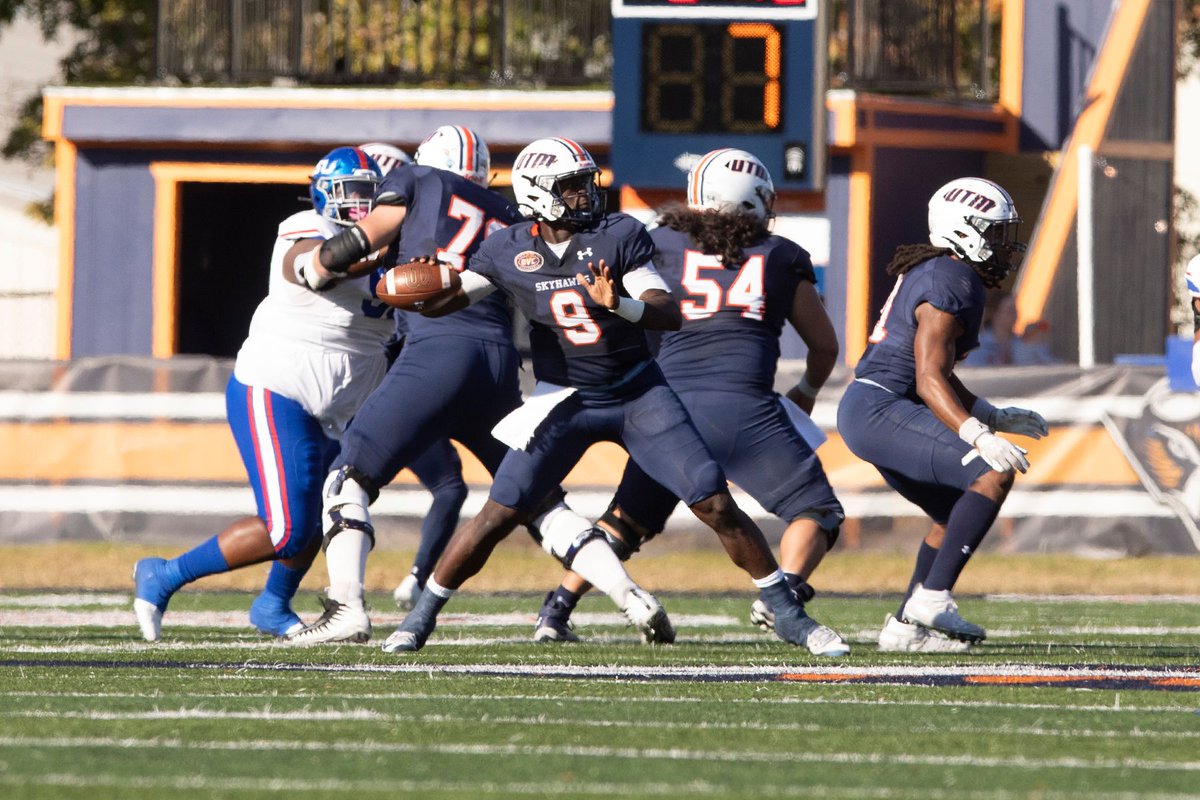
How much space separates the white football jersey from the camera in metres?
8.12

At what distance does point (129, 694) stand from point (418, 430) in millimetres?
1922

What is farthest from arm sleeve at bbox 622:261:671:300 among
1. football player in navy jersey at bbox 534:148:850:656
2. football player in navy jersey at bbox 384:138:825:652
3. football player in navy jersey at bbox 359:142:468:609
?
football player in navy jersey at bbox 359:142:468:609

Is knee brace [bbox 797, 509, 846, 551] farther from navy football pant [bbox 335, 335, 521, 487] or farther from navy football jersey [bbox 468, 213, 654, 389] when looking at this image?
navy football pant [bbox 335, 335, 521, 487]

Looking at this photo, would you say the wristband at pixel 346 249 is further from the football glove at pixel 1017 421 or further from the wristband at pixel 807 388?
the football glove at pixel 1017 421

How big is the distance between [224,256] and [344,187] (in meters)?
11.9

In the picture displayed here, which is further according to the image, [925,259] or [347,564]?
[925,259]

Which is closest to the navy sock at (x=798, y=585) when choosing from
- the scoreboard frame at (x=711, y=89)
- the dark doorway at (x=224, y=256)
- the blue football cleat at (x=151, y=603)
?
the blue football cleat at (x=151, y=603)

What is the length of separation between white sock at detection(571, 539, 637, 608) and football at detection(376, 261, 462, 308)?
100 centimetres

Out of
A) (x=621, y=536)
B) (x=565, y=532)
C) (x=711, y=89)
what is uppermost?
(x=711, y=89)

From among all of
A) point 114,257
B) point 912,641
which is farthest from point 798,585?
point 114,257

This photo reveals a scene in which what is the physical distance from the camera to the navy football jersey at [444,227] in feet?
26.0

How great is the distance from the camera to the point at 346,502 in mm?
7828

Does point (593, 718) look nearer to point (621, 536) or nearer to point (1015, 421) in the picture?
point (621, 536)

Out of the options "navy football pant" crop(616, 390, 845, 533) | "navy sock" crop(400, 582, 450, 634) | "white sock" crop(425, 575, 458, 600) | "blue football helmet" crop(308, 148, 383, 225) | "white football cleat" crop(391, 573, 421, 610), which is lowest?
"white football cleat" crop(391, 573, 421, 610)
